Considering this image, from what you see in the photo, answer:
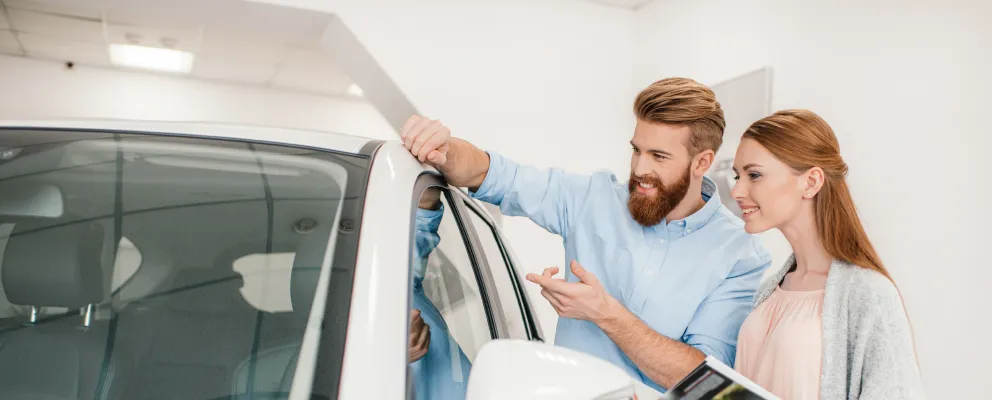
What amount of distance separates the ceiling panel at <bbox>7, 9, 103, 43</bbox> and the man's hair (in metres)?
6.68

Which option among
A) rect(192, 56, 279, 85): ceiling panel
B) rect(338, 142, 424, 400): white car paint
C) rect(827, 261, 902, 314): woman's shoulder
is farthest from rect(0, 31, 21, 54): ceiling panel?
rect(827, 261, 902, 314): woman's shoulder

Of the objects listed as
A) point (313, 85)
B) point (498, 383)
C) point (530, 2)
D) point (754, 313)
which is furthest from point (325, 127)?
point (498, 383)

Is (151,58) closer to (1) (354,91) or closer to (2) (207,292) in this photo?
(1) (354,91)

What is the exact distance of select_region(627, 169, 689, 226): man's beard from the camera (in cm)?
195

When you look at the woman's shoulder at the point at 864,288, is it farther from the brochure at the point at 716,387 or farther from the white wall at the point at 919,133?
the white wall at the point at 919,133

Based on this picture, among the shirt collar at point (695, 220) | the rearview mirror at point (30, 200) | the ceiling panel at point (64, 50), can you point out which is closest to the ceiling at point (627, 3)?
the shirt collar at point (695, 220)

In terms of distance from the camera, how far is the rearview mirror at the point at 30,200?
3.42ft

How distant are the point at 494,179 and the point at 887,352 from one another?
3.02 ft

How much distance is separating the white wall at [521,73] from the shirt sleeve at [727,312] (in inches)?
126

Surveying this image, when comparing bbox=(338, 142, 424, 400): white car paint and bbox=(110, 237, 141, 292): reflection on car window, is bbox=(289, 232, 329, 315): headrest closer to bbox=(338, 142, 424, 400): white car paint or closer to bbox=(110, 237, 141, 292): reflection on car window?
bbox=(338, 142, 424, 400): white car paint

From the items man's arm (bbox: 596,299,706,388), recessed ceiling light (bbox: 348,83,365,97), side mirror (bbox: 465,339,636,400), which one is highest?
recessed ceiling light (bbox: 348,83,365,97)

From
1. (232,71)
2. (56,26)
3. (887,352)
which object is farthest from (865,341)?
(232,71)

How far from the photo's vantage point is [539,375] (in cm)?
83

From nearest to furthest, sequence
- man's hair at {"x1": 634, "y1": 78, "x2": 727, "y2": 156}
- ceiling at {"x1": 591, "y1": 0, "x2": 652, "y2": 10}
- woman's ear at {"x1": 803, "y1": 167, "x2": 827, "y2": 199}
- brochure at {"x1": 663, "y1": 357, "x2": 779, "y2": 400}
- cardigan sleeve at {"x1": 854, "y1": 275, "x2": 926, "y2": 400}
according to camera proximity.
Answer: brochure at {"x1": 663, "y1": 357, "x2": 779, "y2": 400}
cardigan sleeve at {"x1": 854, "y1": 275, "x2": 926, "y2": 400}
woman's ear at {"x1": 803, "y1": 167, "x2": 827, "y2": 199}
man's hair at {"x1": 634, "y1": 78, "x2": 727, "y2": 156}
ceiling at {"x1": 591, "y1": 0, "x2": 652, "y2": 10}
